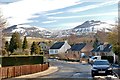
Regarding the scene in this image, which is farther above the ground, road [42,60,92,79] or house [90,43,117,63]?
house [90,43,117,63]

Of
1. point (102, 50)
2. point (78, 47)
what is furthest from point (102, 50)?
point (78, 47)

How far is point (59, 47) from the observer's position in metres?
126

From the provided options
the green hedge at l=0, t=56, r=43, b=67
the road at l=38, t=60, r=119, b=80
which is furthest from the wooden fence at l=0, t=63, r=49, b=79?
the green hedge at l=0, t=56, r=43, b=67

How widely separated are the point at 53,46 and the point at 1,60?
8637 cm

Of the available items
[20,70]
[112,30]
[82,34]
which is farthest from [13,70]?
[82,34]

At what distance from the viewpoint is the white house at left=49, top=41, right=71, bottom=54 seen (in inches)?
4845

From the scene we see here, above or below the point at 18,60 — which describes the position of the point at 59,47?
above

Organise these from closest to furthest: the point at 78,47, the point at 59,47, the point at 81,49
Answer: the point at 81,49 < the point at 78,47 < the point at 59,47

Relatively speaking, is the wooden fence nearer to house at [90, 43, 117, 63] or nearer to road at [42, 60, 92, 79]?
road at [42, 60, 92, 79]

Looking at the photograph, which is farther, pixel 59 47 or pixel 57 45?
pixel 57 45

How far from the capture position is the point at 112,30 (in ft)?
174

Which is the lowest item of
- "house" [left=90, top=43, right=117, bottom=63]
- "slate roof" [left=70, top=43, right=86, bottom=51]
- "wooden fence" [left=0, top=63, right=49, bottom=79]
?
"wooden fence" [left=0, top=63, right=49, bottom=79]

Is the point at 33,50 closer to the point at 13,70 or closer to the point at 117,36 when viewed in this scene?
the point at 117,36

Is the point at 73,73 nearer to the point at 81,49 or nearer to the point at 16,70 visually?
the point at 16,70
